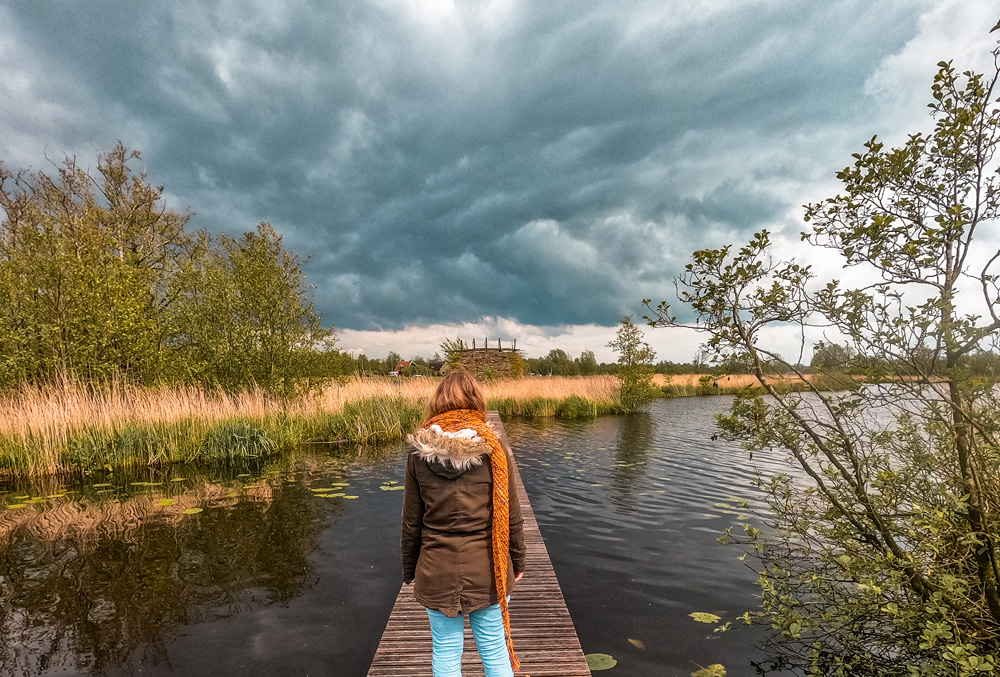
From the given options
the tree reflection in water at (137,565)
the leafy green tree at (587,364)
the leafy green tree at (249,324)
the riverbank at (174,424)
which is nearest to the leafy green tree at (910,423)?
the tree reflection in water at (137,565)

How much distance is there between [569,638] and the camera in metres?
3.88

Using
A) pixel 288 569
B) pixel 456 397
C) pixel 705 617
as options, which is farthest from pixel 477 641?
pixel 288 569

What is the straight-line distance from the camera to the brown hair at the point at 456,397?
2.72 m

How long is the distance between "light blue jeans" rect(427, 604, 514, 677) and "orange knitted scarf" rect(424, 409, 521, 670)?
7cm

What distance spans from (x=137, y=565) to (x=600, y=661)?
609cm

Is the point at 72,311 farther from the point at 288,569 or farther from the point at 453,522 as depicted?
the point at 453,522

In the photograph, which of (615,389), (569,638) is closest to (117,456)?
(569,638)

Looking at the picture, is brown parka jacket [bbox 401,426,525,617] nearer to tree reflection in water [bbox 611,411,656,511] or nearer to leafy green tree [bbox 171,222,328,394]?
tree reflection in water [bbox 611,411,656,511]

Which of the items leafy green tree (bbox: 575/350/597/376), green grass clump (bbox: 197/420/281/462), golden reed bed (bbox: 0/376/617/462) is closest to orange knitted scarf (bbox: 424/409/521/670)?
green grass clump (bbox: 197/420/281/462)

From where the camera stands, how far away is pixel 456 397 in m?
2.72

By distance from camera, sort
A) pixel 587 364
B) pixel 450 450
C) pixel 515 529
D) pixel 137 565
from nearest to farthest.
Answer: pixel 450 450 < pixel 515 529 < pixel 137 565 < pixel 587 364

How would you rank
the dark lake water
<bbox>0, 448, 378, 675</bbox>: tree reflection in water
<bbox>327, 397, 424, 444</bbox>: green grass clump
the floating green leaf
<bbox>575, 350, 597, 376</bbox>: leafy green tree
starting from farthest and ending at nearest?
<bbox>575, 350, 597, 376</bbox>: leafy green tree < <bbox>327, 397, 424, 444</bbox>: green grass clump < the floating green leaf < <bbox>0, 448, 378, 675</bbox>: tree reflection in water < the dark lake water

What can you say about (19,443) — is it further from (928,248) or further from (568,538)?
(928,248)

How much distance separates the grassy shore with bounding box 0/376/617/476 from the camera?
11.2m
